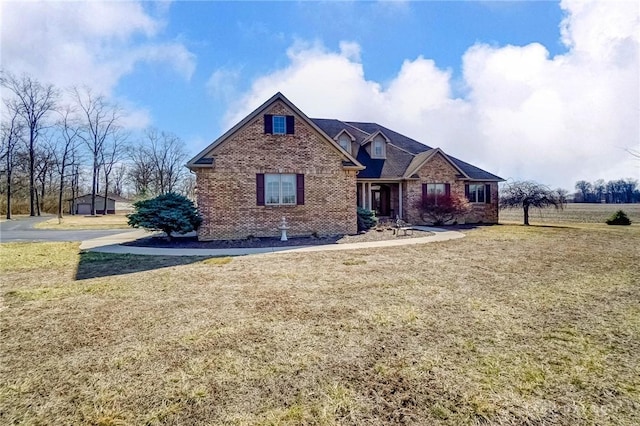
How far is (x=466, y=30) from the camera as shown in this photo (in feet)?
41.0

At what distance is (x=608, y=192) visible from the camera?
62.6 m

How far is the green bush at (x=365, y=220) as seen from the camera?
17250 millimetres

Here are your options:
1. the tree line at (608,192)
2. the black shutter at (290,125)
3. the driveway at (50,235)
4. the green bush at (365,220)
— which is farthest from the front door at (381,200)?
the tree line at (608,192)

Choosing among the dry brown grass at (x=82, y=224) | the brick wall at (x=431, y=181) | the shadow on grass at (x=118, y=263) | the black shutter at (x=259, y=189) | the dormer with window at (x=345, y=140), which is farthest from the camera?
the dry brown grass at (x=82, y=224)

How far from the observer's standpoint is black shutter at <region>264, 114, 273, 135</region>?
576 inches

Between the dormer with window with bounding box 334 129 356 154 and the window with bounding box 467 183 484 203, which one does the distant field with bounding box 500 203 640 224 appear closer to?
the window with bounding box 467 183 484 203

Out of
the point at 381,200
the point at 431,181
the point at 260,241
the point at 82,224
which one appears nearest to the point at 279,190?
the point at 260,241

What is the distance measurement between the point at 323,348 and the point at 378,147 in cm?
2088

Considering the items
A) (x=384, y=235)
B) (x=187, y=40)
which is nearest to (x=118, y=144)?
(x=187, y=40)

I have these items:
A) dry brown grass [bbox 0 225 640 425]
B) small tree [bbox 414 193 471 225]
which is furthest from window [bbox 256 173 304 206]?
small tree [bbox 414 193 471 225]

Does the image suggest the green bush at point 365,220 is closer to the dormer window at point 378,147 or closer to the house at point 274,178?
the house at point 274,178

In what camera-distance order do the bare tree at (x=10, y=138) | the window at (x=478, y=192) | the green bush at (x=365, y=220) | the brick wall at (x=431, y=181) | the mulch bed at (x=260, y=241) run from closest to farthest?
the mulch bed at (x=260, y=241), the green bush at (x=365, y=220), the brick wall at (x=431, y=181), the window at (x=478, y=192), the bare tree at (x=10, y=138)

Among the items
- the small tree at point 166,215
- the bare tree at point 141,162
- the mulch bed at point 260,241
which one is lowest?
the mulch bed at point 260,241

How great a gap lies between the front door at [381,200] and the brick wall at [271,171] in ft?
26.5
